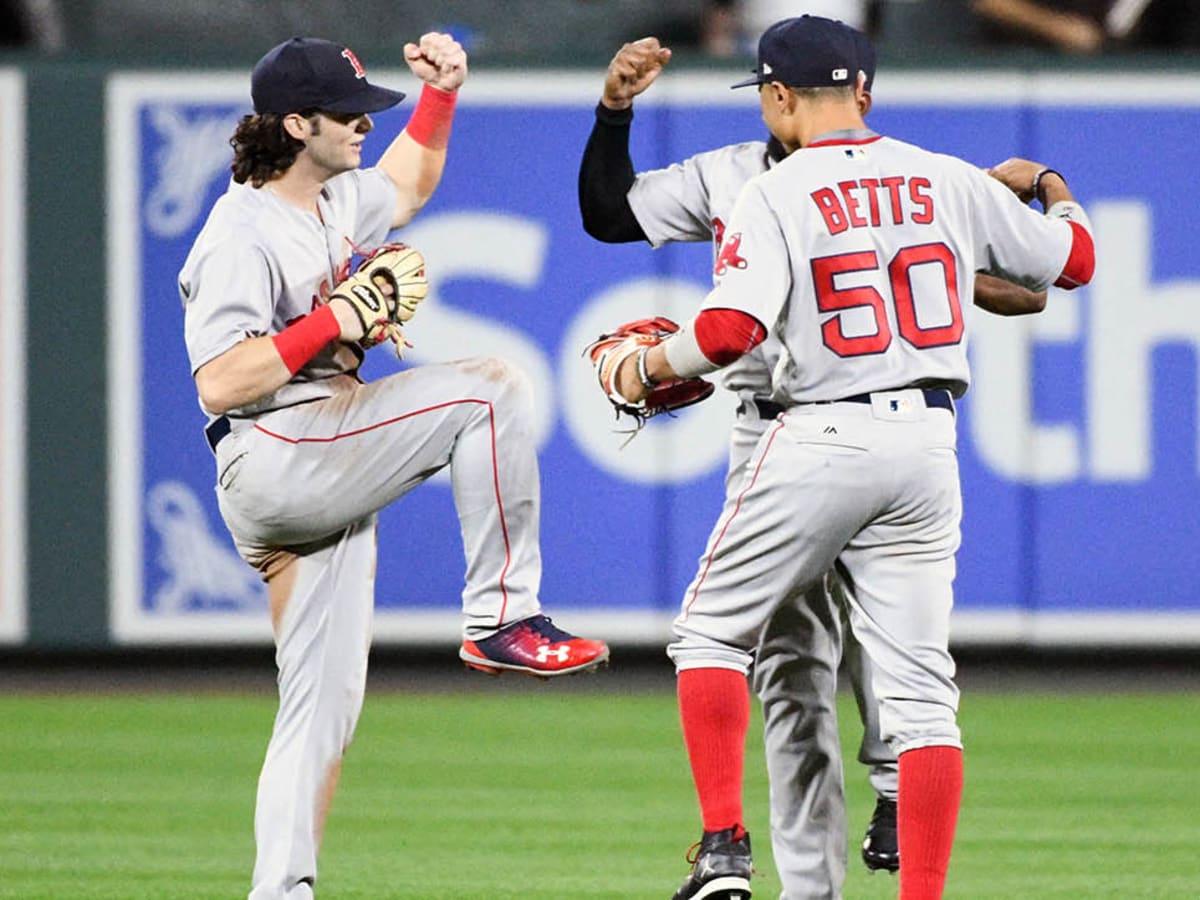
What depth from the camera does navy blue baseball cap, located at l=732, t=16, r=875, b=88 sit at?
16.1ft

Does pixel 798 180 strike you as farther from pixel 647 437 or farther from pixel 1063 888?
pixel 647 437

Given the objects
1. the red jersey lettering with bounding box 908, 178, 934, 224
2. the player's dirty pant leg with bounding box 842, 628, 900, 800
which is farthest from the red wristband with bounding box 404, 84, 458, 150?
the player's dirty pant leg with bounding box 842, 628, 900, 800

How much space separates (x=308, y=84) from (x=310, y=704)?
1374 mm

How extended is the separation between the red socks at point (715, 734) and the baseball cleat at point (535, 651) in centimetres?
23

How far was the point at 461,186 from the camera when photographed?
392 inches

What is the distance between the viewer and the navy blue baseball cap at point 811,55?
4918 millimetres

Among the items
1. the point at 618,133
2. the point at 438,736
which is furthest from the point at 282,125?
the point at 438,736

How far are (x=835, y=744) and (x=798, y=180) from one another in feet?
4.43

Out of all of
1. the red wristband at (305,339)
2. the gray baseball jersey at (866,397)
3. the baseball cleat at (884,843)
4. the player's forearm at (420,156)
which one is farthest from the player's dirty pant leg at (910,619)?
the player's forearm at (420,156)

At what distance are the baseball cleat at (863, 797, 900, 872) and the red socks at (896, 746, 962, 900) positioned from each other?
0.77 m

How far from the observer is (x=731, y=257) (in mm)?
4797

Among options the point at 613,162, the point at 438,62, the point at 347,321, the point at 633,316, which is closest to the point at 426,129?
the point at 438,62

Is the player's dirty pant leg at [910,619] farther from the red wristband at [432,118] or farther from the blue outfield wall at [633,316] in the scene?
the blue outfield wall at [633,316]

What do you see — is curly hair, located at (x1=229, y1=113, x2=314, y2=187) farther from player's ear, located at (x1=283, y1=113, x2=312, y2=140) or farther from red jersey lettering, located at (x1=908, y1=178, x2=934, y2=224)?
red jersey lettering, located at (x1=908, y1=178, x2=934, y2=224)
